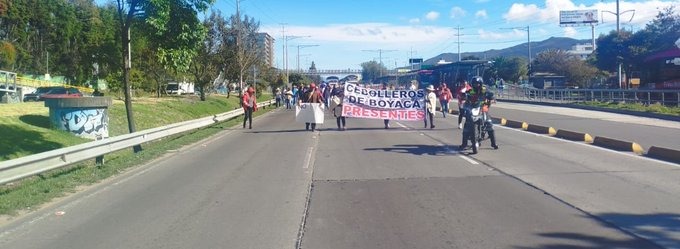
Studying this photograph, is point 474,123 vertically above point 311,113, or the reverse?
point 311,113

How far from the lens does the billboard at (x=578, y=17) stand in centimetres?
10144

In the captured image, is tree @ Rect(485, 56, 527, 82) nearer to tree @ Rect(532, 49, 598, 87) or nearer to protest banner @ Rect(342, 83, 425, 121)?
tree @ Rect(532, 49, 598, 87)

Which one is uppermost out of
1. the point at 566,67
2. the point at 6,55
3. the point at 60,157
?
the point at 6,55

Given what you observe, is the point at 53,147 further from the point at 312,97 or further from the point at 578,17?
the point at 578,17

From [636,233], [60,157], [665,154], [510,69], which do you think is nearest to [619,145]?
[665,154]

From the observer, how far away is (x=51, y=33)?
73.5m

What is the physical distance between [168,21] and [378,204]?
9.59 meters

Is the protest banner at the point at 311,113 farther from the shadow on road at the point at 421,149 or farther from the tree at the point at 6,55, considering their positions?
the tree at the point at 6,55

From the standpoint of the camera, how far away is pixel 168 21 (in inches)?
635

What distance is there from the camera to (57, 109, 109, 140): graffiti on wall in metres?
20.1

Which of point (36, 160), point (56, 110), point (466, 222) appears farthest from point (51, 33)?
point (466, 222)

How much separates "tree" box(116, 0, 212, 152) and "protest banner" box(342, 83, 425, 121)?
7.97 m

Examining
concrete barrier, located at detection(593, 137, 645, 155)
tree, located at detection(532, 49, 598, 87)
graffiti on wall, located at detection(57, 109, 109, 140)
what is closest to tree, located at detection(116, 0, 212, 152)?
graffiti on wall, located at detection(57, 109, 109, 140)

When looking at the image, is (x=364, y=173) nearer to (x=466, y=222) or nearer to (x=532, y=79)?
(x=466, y=222)
